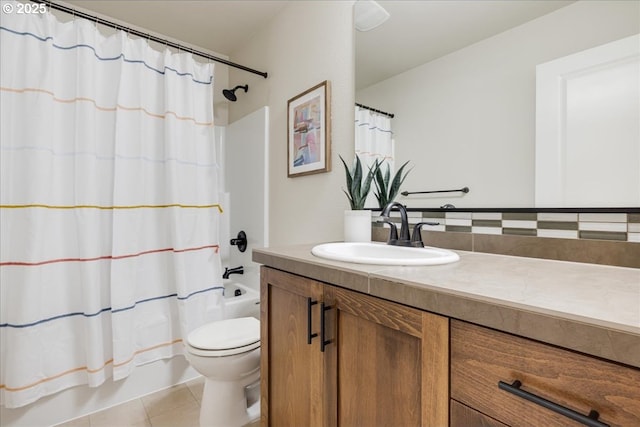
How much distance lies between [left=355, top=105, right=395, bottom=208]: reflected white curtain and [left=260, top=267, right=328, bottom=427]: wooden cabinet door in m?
0.66

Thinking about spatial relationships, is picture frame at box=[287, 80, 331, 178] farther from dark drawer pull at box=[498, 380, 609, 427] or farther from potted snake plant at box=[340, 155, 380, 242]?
dark drawer pull at box=[498, 380, 609, 427]

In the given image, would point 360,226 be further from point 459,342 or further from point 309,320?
point 459,342

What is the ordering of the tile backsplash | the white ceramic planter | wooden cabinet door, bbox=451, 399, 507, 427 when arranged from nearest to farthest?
wooden cabinet door, bbox=451, 399, 507, 427 < the tile backsplash < the white ceramic planter

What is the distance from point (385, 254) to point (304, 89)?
3.85 feet

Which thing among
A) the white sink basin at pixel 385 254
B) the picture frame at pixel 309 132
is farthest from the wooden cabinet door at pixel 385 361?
the picture frame at pixel 309 132

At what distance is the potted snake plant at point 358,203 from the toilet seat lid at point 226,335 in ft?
2.27

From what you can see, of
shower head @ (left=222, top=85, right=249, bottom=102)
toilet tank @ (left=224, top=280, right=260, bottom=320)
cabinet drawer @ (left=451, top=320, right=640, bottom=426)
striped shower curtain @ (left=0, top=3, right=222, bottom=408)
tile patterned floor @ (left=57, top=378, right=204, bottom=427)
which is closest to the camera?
cabinet drawer @ (left=451, top=320, right=640, bottom=426)

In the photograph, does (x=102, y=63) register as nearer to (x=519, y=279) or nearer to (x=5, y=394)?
(x=5, y=394)

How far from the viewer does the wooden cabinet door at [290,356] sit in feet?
2.98

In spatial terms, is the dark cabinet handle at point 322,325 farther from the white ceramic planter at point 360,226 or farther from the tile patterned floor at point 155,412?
the tile patterned floor at point 155,412

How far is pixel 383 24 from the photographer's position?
1431 mm

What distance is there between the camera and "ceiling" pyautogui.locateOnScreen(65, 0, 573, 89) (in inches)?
42.5

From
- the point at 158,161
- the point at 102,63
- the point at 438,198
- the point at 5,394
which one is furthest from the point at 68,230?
the point at 438,198

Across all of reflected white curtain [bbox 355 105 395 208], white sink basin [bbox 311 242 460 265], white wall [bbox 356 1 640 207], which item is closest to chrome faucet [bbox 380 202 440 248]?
white sink basin [bbox 311 242 460 265]
